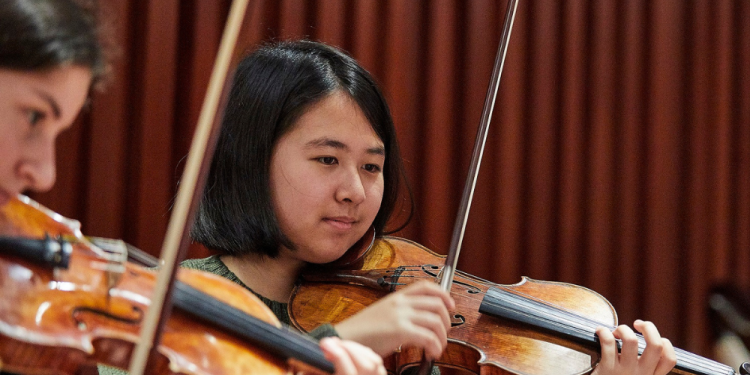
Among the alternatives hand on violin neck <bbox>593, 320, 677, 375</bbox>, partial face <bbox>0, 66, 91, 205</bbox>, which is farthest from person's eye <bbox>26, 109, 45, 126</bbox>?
hand on violin neck <bbox>593, 320, 677, 375</bbox>

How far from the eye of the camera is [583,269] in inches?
56.4

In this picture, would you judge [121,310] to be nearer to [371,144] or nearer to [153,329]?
[153,329]

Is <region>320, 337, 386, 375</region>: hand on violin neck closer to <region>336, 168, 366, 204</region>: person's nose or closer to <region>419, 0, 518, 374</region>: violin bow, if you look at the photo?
<region>419, 0, 518, 374</region>: violin bow

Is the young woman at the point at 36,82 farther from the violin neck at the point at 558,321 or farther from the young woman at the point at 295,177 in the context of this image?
the violin neck at the point at 558,321

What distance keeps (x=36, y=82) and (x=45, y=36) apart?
3cm

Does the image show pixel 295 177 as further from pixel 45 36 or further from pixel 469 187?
pixel 45 36

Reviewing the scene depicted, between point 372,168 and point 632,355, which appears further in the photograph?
point 372,168

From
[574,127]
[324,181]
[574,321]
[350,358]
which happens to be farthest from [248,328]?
[574,127]

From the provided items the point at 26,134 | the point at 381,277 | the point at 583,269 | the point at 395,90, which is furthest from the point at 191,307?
the point at 583,269

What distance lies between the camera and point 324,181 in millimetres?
889

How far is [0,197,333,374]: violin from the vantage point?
1.48ft

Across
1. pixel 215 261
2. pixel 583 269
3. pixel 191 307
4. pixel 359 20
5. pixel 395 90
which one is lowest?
pixel 583 269

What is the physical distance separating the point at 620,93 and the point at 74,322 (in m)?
1.24

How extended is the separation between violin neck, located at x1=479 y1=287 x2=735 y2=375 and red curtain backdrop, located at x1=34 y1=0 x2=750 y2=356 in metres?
0.49
